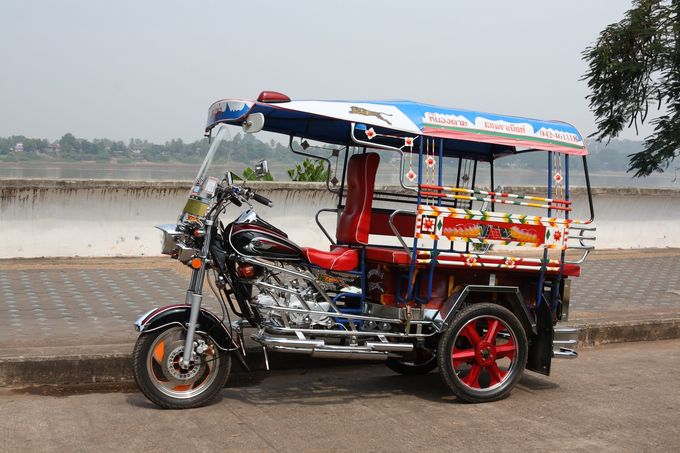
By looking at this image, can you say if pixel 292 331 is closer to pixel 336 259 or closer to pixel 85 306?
pixel 336 259

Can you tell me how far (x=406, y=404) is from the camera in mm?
6004

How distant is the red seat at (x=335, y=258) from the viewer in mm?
5941

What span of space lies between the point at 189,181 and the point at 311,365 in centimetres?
583

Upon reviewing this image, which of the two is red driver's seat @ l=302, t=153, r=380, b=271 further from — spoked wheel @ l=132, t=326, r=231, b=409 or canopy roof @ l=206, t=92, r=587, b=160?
spoked wheel @ l=132, t=326, r=231, b=409

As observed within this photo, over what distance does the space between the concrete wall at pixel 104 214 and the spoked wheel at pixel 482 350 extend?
6708 mm

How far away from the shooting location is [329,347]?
18.7ft

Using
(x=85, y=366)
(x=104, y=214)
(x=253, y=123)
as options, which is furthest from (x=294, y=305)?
(x=104, y=214)

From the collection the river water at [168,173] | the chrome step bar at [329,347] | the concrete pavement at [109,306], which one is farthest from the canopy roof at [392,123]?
the concrete pavement at [109,306]

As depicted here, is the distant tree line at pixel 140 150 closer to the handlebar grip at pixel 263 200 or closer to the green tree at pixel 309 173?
the handlebar grip at pixel 263 200

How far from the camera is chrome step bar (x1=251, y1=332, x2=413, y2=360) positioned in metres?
5.54

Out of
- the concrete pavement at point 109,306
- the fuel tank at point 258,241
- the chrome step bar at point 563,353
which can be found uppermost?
the fuel tank at point 258,241

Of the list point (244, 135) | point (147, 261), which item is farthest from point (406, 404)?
point (147, 261)

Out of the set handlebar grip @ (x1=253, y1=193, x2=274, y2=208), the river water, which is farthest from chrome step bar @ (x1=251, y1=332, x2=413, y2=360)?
the river water

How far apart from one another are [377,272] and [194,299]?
4.76 ft
